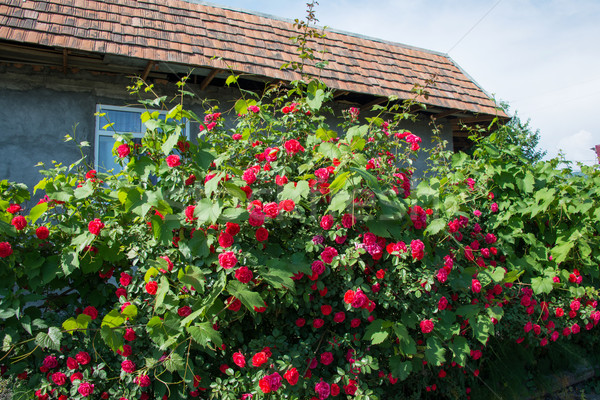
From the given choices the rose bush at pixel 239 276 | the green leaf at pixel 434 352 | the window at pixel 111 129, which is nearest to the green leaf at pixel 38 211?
the rose bush at pixel 239 276

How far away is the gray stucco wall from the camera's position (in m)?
4.75

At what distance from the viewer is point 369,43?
7.58 m

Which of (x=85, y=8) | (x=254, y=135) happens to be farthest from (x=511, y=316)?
(x=85, y=8)

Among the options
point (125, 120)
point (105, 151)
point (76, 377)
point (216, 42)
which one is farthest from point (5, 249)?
point (216, 42)

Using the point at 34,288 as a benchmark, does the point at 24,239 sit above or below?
above

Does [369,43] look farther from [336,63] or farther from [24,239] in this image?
[24,239]

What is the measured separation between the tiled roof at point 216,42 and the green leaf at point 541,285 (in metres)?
2.15

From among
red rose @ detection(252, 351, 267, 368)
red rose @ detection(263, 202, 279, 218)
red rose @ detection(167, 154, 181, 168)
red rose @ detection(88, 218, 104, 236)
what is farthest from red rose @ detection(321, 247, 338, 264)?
red rose @ detection(88, 218, 104, 236)

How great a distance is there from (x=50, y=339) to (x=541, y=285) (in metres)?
3.41

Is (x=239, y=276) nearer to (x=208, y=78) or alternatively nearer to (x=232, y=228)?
(x=232, y=228)

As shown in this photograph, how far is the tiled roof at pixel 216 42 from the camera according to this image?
4699 millimetres

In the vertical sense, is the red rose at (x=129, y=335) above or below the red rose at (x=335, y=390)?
above

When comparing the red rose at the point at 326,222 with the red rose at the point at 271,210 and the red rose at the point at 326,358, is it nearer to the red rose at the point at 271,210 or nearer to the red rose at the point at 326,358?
the red rose at the point at 271,210

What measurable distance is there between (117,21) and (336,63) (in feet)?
10.0
